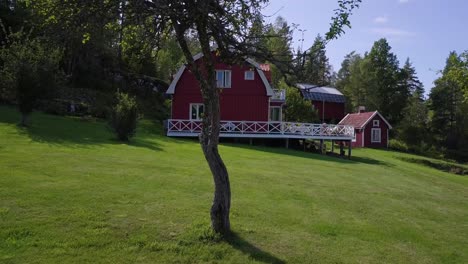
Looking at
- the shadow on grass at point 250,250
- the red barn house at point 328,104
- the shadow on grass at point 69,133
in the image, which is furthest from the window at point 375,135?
the shadow on grass at point 250,250

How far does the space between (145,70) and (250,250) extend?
38.4 meters

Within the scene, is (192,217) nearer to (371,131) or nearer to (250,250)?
(250,250)

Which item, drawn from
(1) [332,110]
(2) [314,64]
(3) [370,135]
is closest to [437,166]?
(3) [370,135]

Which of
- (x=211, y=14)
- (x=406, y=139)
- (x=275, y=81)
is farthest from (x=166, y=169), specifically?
(x=406, y=139)

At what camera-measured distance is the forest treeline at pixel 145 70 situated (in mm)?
5902

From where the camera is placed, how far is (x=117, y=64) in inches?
1617

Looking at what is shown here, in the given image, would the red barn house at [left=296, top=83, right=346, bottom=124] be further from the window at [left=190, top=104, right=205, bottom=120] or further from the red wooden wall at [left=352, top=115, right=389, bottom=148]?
the window at [left=190, top=104, right=205, bottom=120]

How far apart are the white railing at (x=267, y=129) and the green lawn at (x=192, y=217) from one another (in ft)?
45.8

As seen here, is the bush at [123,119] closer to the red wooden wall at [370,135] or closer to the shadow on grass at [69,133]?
the shadow on grass at [69,133]

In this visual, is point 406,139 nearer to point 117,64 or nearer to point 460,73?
point 117,64

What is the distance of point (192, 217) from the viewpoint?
7.34 m

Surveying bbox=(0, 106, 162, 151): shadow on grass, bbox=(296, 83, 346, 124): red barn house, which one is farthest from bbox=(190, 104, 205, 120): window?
bbox=(296, 83, 346, 124): red barn house

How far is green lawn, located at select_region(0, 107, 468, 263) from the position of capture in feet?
19.4

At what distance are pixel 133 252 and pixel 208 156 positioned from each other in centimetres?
168
